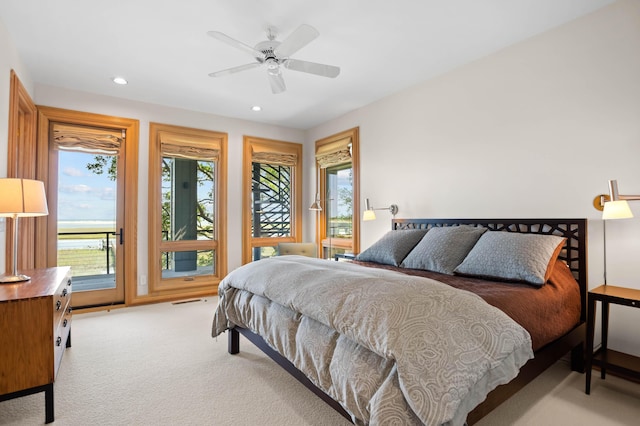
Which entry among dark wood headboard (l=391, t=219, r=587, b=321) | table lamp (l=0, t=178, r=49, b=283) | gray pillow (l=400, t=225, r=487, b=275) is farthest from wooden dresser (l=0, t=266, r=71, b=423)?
dark wood headboard (l=391, t=219, r=587, b=321)

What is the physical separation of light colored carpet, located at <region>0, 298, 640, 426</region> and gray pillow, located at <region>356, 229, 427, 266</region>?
50.5 inches

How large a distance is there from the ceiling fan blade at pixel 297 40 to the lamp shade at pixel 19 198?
2006 mm

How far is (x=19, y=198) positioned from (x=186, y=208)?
2.59 meters

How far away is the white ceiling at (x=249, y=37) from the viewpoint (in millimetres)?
2418

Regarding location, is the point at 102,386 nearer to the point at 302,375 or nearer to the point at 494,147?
the point at 302,375

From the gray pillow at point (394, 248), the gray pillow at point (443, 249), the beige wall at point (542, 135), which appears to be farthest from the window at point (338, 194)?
the gray pillow at point (443, 249)

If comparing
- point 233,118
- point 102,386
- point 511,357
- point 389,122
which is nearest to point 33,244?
point 102,386

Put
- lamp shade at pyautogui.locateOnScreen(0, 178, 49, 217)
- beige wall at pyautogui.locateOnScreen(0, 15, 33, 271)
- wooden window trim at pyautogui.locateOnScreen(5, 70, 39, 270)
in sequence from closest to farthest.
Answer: lamp shade at pyautogui.locateOnScreen(0, 178, 49, 217)
beige wall at pyautogui.locateOnScreen(0, 15, 33, 271)
wooden window trim at pyautogui.locateOnScreen(5, 70, 39, 270)

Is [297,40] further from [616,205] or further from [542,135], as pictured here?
[616,205]

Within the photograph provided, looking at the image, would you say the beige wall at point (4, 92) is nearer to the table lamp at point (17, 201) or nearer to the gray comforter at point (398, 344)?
the table lamp at point (17, 201)

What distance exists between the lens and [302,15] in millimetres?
2504

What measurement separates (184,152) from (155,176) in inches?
20.4

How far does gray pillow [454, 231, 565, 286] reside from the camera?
2.15 m

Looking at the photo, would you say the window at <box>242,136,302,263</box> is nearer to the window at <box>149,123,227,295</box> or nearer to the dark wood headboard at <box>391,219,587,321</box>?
the window at <box>149,123,227,295</box>
